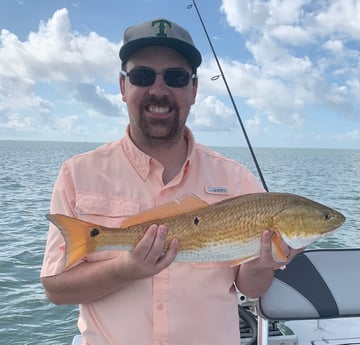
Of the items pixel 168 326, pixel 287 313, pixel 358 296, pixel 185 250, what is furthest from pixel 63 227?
pixel 358 296

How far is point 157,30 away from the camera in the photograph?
2668 millimetres

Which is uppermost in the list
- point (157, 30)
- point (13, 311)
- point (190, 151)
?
point (157, 30)

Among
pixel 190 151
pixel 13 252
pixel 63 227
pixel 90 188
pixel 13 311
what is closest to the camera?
pixel 63 227

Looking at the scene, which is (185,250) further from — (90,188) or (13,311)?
(13,311)

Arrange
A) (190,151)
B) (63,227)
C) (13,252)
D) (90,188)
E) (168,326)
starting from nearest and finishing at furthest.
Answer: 1. (63,227)
2. (168,326)
3. (90,188)
4. (190,151)
5. (13,252)

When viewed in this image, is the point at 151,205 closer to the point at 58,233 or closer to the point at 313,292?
the point at 58,233

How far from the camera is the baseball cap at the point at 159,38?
8.59ft

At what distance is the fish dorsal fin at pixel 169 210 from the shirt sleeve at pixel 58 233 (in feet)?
1.28

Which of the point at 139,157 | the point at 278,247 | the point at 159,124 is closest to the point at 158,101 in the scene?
the point at 159,124

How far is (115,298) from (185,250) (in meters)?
0.49

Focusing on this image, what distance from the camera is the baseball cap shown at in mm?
2619

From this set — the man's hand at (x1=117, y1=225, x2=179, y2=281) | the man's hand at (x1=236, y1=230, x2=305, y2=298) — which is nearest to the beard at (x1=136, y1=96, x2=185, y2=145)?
the man's hand at (x1=117, y1=225, x2=179, y2=281)

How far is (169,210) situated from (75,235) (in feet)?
1.60

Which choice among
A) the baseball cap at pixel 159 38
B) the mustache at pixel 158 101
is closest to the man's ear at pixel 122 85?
the baseball cap at pixel 159 38
